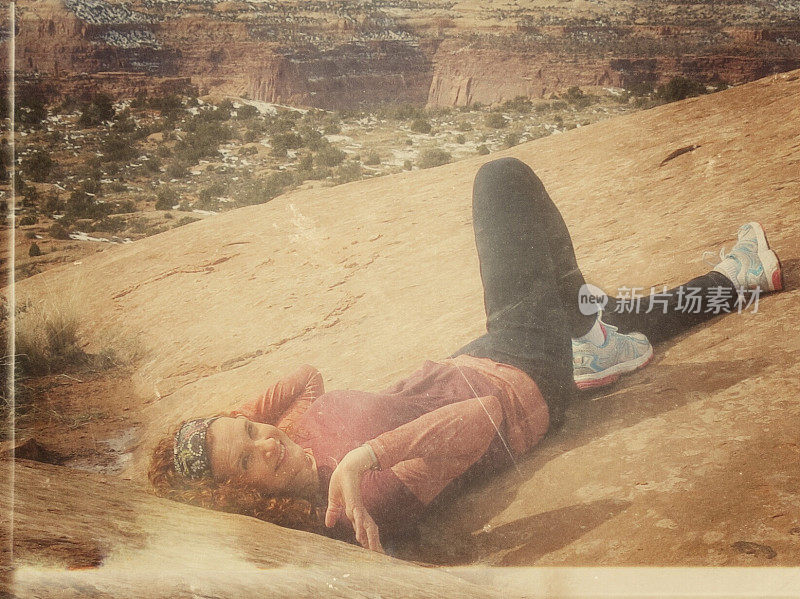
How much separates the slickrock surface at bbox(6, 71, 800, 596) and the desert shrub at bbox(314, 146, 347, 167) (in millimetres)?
111

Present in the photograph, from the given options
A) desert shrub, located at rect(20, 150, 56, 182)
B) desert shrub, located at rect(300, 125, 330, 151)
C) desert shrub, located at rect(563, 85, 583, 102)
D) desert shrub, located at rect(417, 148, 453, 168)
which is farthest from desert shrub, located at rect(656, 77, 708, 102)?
desert shrub, located at rect(20, 150, 56, 182)

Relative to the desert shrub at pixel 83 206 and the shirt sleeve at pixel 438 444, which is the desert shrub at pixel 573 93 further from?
the desert shrub at pixel 83 206

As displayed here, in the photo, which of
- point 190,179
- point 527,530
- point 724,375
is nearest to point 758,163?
point 724,375

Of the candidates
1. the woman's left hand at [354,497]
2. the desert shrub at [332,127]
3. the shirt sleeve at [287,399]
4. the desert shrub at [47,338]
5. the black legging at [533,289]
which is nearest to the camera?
the woman's left hand at [354,497]

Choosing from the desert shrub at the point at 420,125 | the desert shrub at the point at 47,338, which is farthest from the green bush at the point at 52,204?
the desert shrub at the point at 420,125

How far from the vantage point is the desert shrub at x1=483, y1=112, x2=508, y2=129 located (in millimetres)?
2764

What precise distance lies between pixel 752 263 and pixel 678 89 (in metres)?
0.76

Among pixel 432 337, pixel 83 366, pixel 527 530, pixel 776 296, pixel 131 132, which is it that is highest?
pixel 131 132

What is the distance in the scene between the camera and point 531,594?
78.1 inches

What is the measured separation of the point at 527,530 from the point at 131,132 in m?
2.03

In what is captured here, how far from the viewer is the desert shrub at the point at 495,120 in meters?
2.76

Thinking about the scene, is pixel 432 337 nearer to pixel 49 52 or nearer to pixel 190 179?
pixel 190 179

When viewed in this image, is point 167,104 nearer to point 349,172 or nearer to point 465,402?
point 349,172

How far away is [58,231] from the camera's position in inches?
104
